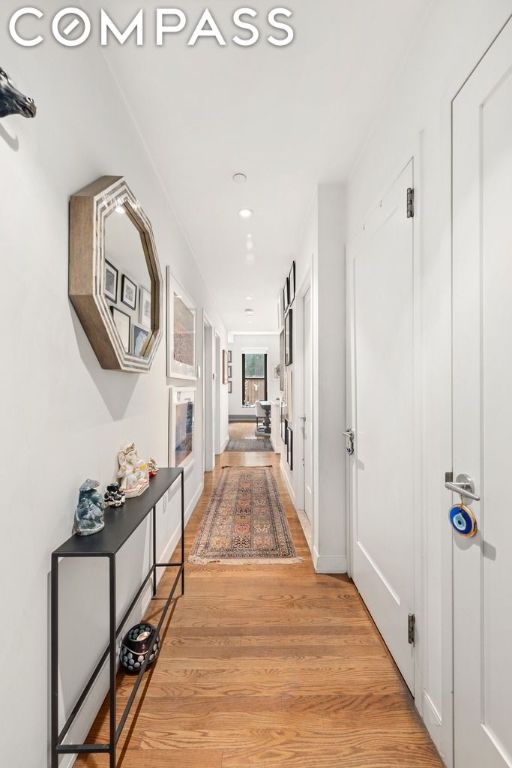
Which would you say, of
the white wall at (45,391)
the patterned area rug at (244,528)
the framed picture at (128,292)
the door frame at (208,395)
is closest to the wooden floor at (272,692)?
the white wall at (45,391)

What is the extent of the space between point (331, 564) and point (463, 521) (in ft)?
5.12

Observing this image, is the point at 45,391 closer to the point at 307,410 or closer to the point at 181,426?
the point at 181,426

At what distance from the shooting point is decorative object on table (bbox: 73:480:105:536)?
1170 millimetres

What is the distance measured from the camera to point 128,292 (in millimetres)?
1591

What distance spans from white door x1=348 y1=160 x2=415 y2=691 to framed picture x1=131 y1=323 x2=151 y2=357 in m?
1.18

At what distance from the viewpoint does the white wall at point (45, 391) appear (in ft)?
2.92

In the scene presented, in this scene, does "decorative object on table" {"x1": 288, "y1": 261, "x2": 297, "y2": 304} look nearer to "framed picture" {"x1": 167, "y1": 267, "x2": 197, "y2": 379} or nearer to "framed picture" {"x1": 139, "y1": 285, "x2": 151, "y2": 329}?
"framed picture" {"x1": 167, "y1": 267, "x2": 197, "y2": 379}

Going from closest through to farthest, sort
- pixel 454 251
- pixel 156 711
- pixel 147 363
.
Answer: pixel 454 251
pixel 156 711
pixel 147 363

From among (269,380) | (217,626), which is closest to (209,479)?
(217,626)

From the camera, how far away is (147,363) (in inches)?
71.6

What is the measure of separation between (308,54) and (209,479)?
170 inches

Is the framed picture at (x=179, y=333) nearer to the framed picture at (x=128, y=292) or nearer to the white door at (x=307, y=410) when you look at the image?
the framed picture at (x=128, y=292)

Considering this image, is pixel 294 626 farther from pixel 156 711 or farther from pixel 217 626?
pixel 156 711

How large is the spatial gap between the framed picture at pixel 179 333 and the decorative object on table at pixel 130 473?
939 mm
